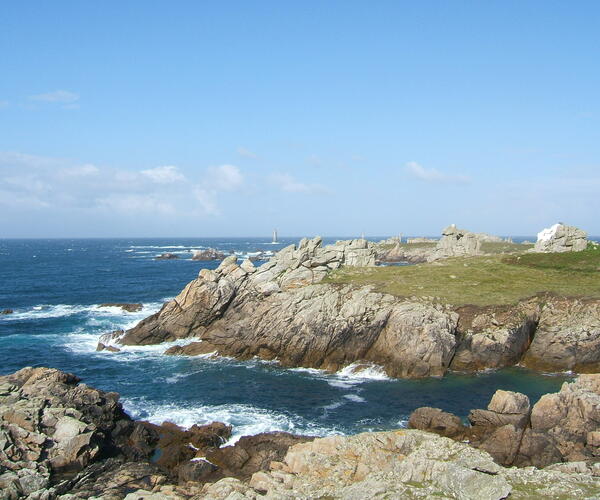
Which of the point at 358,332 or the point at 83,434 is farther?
the point at 358,332

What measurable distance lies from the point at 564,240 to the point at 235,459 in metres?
76.5

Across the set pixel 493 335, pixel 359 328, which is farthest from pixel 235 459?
pixel 493 335

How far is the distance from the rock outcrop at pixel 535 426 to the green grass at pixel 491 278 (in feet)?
75.5

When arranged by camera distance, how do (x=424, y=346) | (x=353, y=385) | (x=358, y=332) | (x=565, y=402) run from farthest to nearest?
(x=358, y=332), (x=424, y=346), (x=353, y=385), (x=565, y=402)

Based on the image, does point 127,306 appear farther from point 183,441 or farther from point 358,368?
point 183,441

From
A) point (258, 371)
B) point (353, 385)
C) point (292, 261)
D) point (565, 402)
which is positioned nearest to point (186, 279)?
point (292, 261)

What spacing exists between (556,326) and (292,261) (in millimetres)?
33732

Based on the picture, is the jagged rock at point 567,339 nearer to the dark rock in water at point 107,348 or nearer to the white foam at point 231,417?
the white foam at point 231,417

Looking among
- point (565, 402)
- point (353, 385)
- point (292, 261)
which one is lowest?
point (353, 385)

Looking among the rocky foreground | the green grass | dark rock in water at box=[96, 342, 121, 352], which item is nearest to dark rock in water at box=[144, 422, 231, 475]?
the rocky foreground

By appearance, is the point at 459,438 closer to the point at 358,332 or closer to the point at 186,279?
the point at 358,332

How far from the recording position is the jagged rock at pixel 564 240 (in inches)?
3273

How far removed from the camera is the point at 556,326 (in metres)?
51.6

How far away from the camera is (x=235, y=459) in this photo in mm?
30062
